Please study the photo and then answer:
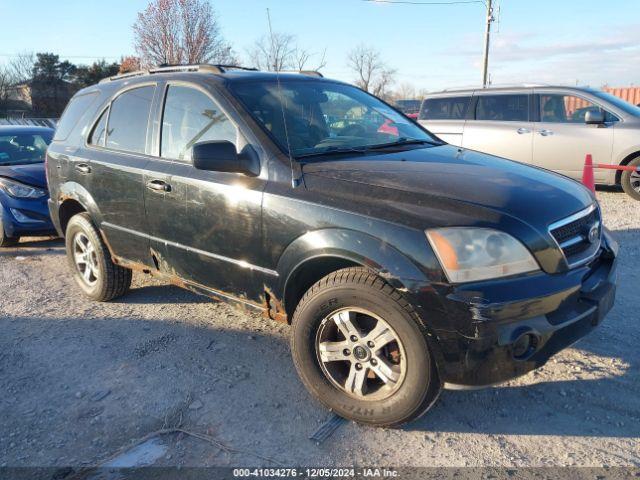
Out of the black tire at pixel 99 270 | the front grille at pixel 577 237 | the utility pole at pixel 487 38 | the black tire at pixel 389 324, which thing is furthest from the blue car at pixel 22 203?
the utility pole at pixel 487 38

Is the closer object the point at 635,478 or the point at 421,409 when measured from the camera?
the point at 635,478

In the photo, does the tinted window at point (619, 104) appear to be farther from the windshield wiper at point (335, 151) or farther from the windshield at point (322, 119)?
the windshield wiper at point (335, 151)

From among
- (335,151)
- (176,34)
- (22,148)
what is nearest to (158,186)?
(335,151)

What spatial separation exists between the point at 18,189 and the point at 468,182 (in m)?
5.83

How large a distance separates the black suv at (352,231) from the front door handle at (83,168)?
0.07 meters

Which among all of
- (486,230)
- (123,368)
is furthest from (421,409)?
(123,368)

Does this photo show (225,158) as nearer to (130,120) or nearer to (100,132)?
(130,120)

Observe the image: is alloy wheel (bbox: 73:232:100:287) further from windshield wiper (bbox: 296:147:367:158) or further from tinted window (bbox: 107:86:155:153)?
windshield wiper (bbox: 296:147:367:158)

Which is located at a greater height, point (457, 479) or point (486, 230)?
point (486, 230)

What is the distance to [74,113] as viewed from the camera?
15.8 ft

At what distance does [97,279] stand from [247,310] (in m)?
1.97

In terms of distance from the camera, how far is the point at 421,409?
8.56 ft

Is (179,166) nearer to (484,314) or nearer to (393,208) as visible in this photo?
(393,208)

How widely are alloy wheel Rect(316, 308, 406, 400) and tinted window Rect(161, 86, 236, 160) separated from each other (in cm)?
135
